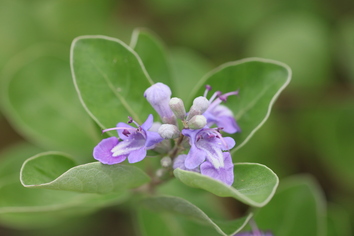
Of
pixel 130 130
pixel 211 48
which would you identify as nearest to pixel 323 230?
pixel 130 130

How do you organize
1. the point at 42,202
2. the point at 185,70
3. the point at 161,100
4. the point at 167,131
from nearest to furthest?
the point at 167,131 < the point at 161,100 < the point at 42,202 < the point at 185,70

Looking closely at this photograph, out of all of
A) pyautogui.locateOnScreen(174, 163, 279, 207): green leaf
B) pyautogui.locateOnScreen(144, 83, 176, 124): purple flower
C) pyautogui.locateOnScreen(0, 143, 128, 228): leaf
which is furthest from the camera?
pyautogui.locateOnScreen(0, 143, 128, 228): leaf

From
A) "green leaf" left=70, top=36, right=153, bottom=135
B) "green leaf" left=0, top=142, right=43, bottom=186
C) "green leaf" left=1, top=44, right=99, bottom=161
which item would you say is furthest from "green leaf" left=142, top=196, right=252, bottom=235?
"green leaf" left=0, top=142, right=43, bottom=186

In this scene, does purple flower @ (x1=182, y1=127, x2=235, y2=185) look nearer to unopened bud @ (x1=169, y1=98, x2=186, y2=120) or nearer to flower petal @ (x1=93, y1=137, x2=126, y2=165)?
unopened bud @ (x1=169, y1=98, x2=186, y2=120)

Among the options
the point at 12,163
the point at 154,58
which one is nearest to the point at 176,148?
the point at 154,58

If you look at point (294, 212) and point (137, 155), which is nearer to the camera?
point (137, 155)

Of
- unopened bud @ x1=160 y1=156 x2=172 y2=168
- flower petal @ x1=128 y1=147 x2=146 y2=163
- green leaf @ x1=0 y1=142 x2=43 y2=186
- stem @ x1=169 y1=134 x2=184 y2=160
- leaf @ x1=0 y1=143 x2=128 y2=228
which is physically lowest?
green leaf @ x1=0 y1=142 x2=43 y2=186

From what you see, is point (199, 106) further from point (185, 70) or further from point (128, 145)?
point (185, 70)
